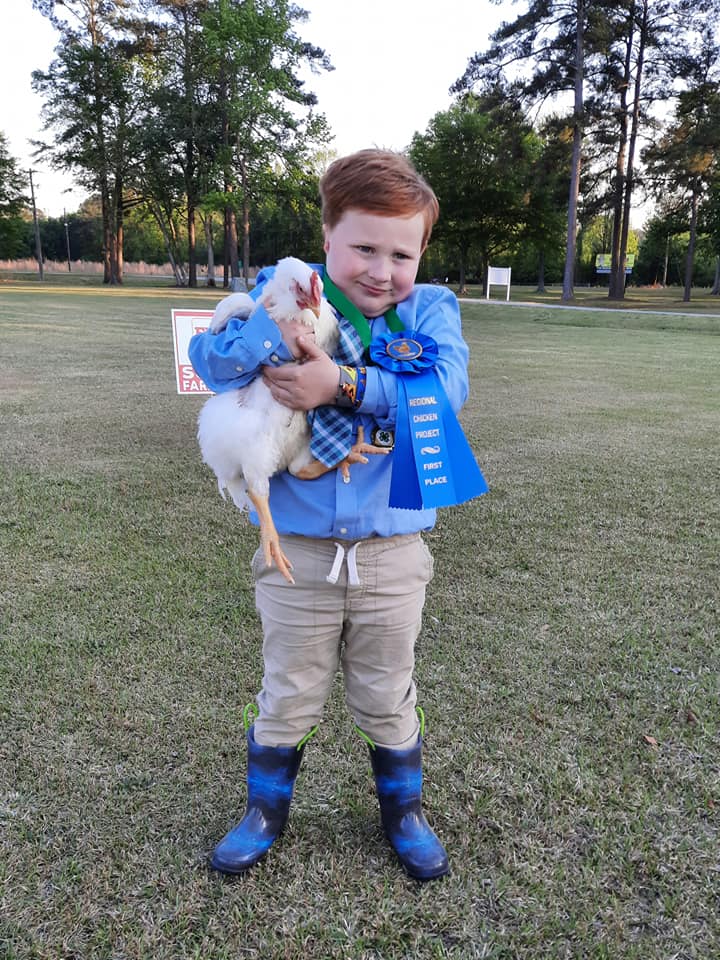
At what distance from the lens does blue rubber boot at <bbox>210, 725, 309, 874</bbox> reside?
1848mm

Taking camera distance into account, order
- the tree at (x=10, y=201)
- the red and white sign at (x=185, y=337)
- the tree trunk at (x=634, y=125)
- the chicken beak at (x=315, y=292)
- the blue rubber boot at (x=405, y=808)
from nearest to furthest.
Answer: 1. the chicken beak at (x=315, y=292)
2. the blue rubber boot at (x=405, y=808)
3. the red and white sign at (x=185, y=337)
4. the tree trunk at (x=634, y=125)
5. the tree at (x=10, y=201)

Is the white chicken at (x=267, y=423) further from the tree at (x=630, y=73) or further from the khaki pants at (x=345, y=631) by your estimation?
the tree at (x=630, y=73)

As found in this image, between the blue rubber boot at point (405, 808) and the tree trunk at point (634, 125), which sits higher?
the tree trunk at point (634, 125)

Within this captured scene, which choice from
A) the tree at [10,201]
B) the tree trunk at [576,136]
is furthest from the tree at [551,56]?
the tree at [10,201]

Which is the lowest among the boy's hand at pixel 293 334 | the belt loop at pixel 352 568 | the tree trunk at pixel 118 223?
the belt loop at pixel 352 568

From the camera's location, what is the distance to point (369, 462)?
176 centimetres

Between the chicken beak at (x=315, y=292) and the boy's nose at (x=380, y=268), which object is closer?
the chicken beak at (x=315, y=292)

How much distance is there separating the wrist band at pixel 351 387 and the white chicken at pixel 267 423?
9cm

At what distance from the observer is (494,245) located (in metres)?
49.3

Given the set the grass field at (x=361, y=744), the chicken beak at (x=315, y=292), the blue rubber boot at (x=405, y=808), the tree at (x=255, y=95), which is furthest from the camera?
the tree at (x=255, y=95)

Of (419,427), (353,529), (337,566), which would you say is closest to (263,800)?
(337,566)

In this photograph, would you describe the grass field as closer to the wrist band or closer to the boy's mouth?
the wrist band

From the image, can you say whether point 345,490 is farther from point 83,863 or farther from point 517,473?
point 517,473

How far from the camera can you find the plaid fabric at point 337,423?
161cm
